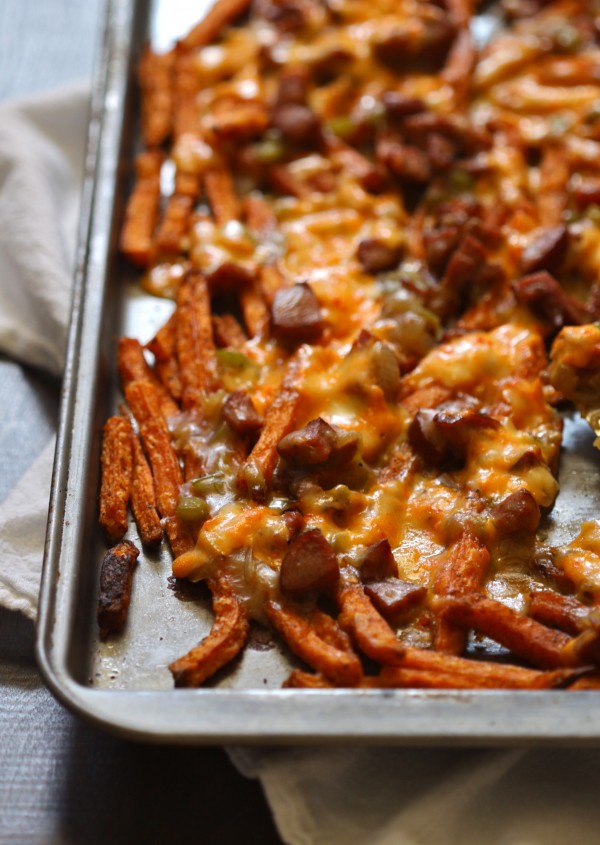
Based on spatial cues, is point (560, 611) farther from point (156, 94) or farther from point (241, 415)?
point (156, 94)

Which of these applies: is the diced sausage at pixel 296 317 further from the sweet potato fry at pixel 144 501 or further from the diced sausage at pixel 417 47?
the diced sausage at pixel 417 47

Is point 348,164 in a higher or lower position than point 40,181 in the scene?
lower

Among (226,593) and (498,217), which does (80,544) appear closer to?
(226,593)

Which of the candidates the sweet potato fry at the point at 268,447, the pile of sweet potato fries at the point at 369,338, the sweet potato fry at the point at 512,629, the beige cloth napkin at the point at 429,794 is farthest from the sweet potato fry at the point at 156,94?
the beige cloth napkin at the point at 429,794

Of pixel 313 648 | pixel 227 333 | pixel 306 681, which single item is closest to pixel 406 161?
pixel 227 333

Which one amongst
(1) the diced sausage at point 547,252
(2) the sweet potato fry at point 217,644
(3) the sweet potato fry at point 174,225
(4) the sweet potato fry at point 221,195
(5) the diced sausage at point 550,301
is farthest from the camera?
(4) the sweet potato fry at point 221,195

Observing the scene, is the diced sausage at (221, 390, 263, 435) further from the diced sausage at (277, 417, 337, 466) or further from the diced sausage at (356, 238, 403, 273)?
the diced sausage at (356, 238, 403, 273)

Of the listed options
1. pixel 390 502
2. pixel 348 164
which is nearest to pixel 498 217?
pixel 348 164
